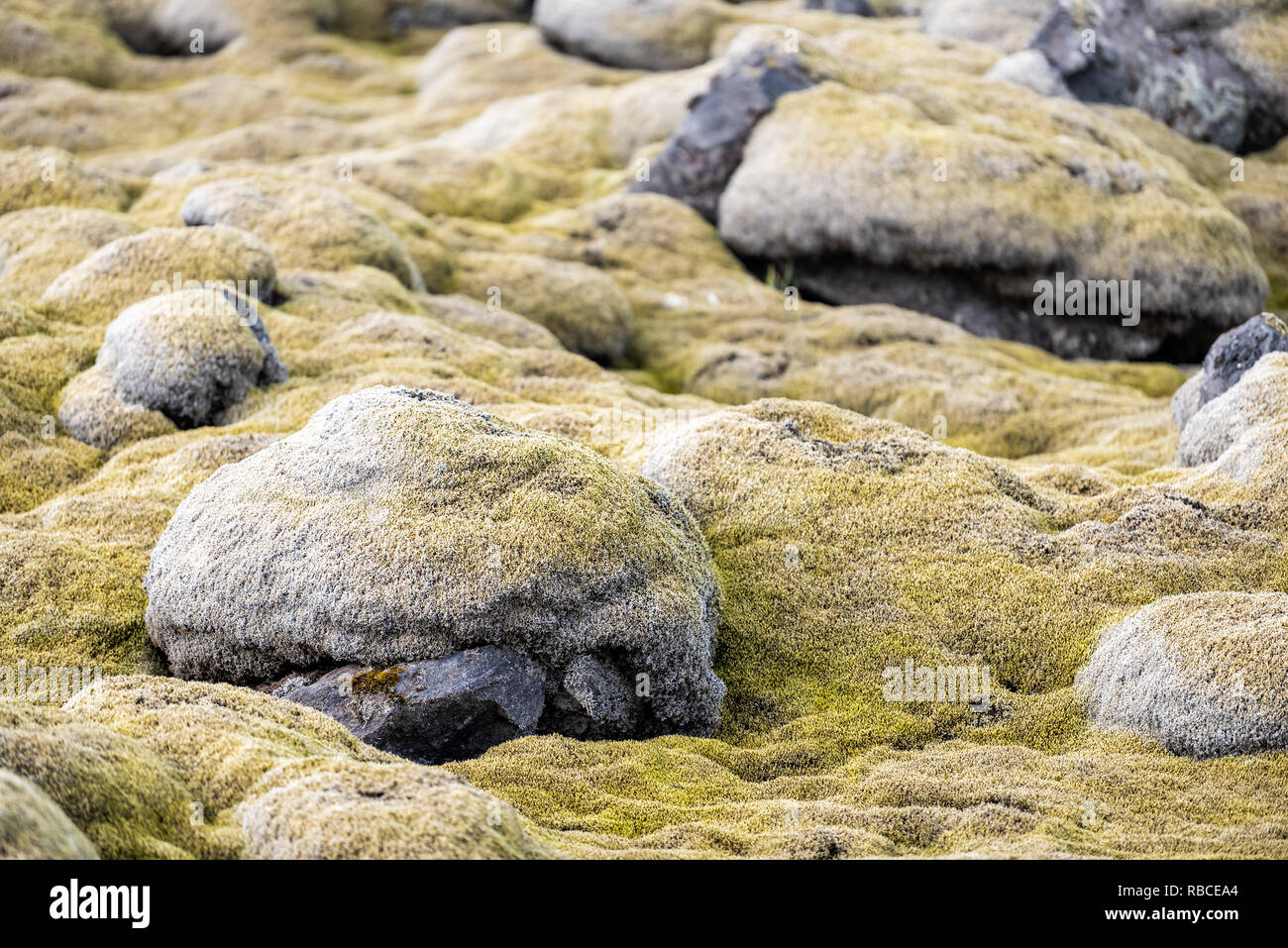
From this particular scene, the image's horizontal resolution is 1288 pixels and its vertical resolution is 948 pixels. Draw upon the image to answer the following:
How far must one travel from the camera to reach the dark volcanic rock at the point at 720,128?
1195 inches

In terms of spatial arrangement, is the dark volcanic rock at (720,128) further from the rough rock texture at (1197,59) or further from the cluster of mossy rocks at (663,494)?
the rough rock texture at (1197,59)

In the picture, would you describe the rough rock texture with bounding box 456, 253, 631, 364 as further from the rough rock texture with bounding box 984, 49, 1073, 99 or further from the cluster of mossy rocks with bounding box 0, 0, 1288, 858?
the rough rock texture with bounding box 984, 49, 1073, 99

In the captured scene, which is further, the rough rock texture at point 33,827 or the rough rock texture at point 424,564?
the rough rock texture at point 424,564

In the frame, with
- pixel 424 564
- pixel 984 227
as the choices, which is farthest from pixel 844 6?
pixel 424 564

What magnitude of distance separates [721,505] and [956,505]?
2545 millimetres

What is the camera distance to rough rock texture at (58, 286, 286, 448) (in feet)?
52.5

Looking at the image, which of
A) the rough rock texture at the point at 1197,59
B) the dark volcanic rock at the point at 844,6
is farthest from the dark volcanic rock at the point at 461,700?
the dark volcanic rock at the point at 844,6

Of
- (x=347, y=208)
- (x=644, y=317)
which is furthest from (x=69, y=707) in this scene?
(x=644, y=317)

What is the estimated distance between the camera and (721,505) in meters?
13.5

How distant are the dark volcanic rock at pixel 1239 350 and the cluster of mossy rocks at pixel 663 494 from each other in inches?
2.1

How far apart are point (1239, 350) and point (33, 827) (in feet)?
52.6

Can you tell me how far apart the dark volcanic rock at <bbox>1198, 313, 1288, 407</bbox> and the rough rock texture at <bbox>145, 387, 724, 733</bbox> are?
9316 mm

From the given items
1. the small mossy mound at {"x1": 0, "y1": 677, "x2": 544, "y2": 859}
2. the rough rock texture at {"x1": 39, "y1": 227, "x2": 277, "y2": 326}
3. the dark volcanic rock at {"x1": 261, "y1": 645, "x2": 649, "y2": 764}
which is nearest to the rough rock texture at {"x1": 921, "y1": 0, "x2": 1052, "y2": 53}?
the rough rock texture at {"x1": 39, "y1": 227, "x2": 277, "y2": 326}

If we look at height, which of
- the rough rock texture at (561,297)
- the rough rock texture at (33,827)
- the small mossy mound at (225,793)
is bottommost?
the rough rock texture at (561,297)
